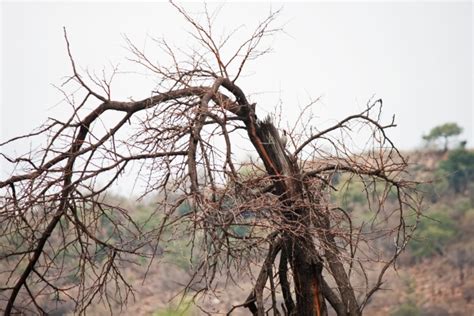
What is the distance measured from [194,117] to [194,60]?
2.41ft

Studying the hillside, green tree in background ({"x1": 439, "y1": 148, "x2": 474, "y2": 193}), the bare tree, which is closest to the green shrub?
the hillside

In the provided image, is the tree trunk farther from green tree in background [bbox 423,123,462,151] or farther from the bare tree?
green tree in background [bbox 423,123,462,151]

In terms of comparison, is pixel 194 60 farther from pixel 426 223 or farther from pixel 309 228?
pixel 426 223

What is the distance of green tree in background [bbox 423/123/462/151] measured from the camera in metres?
24.1

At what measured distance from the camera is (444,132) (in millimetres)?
24312

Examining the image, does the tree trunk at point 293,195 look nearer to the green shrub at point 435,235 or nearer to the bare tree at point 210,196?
the bare tree at point 210,196

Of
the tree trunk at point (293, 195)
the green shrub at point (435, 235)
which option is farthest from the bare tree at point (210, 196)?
the green shrub at point (435, 235)

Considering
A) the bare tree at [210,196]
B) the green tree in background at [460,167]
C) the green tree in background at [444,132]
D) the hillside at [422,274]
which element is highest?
the green tree in background at [444,132]

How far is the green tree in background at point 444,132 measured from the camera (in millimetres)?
24078

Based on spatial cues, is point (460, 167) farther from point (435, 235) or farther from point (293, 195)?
point (293, 195)

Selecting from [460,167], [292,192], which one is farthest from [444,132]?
[292,192]

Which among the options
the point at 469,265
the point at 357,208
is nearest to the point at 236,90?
the point at 469,265

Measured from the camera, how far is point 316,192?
6.09 m

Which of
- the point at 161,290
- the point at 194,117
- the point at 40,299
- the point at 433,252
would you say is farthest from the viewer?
the point at 433,252
